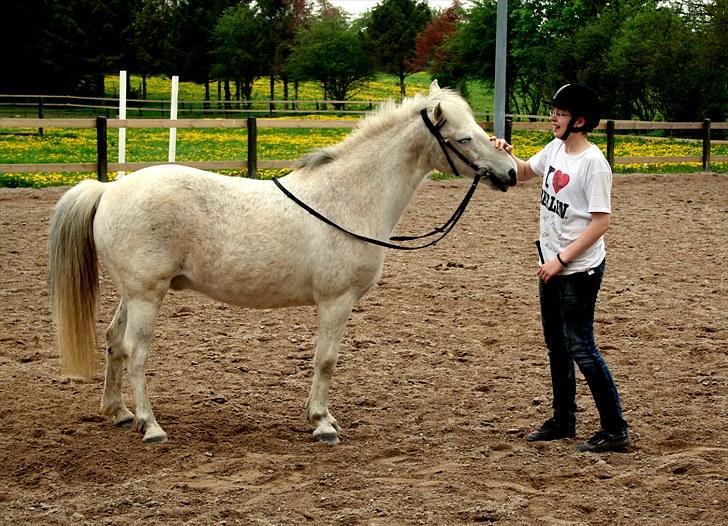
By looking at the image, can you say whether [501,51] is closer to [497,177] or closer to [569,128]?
[497,177]

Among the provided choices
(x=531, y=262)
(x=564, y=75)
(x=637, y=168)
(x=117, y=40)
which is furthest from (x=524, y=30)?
(x=531, y=262)

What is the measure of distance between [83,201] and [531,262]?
6.05m

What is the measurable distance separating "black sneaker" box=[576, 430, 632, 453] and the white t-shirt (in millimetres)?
908

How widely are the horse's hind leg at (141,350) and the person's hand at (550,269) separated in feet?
6.81

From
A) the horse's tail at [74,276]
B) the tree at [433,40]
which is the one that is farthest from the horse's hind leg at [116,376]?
the tree at [433,40]

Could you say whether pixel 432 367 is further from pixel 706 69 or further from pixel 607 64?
pixel 607 64

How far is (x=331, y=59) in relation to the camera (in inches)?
1949

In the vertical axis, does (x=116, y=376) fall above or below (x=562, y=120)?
below

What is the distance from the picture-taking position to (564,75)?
3838 centimetres

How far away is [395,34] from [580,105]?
48.2 metres

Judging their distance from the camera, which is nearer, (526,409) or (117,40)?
(526,409)

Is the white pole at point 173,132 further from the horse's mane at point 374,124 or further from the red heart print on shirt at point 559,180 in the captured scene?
the red heart print on shirt at point 559,180

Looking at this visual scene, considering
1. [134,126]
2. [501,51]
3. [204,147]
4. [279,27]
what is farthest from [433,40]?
[134,126]

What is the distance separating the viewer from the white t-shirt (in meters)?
4.66
